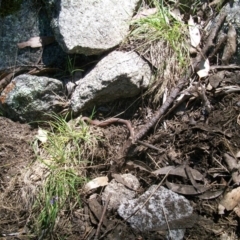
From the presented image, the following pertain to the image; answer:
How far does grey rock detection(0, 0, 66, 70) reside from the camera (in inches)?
124

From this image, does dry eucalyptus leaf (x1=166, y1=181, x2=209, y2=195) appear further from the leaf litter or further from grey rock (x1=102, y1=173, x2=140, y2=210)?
grey rock (x1=102, y1=173, x2=140, y2=210)

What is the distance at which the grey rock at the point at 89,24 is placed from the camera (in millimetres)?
2916

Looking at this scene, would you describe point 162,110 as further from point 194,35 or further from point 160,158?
point 194,35

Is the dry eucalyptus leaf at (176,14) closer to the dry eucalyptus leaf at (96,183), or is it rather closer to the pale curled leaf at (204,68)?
the pale curled leaf at (204,68)

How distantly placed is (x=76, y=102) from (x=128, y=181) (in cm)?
69

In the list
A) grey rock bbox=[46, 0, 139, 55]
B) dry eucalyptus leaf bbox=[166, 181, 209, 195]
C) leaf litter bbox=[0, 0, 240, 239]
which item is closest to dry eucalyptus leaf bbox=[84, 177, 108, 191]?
leaf litter bbox=[0, 0, 240, 239]

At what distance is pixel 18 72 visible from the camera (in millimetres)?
3146

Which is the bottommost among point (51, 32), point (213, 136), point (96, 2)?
point (213, 136)

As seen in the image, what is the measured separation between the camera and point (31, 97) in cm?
294

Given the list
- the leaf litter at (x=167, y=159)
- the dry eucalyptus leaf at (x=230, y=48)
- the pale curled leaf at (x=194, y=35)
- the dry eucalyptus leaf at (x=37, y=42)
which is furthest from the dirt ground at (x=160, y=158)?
the dry eucalyptus leaf at (x=37, y=42)

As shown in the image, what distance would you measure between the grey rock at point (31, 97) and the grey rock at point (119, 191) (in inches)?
28.8

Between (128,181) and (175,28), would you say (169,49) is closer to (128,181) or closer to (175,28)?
(175,28)

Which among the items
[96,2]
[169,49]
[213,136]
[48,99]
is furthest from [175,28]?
[48,99]

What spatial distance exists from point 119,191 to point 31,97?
94 cm
